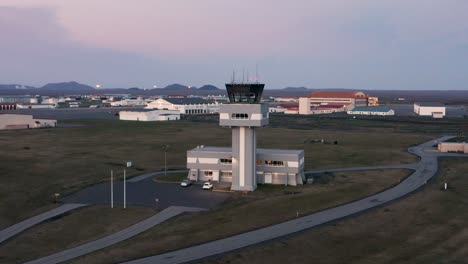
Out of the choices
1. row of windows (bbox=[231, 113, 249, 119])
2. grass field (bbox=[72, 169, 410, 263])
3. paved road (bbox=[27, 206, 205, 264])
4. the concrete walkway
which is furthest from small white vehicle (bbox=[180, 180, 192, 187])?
the concrete walkway

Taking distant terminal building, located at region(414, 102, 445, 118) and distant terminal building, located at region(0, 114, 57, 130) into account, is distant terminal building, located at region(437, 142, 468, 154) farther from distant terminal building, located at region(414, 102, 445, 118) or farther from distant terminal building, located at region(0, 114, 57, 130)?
distant terminal building, located at region(414, 102, 445, 118)

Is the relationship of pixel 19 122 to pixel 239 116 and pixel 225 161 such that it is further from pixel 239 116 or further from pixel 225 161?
pixel 239 116

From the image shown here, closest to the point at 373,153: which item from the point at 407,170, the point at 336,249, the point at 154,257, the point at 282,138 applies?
the point at 407,170

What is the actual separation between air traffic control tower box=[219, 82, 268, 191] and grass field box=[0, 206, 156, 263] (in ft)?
45.6

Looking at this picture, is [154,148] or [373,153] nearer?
[373,153]

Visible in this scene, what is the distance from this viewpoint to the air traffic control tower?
2386 inches

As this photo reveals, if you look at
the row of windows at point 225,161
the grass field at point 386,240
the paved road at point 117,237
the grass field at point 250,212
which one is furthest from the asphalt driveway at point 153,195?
the grass field at point 386,240

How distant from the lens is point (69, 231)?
146ft

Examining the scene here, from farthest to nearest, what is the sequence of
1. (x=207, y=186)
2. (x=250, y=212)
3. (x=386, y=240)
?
1. (x=207, y=186)
2. (x=250, y=212)
3. (x=386, y=240)

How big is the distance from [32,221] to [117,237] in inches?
403

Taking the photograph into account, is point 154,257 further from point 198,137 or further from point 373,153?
point 198,137

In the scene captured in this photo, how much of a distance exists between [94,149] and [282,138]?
42.0 meters

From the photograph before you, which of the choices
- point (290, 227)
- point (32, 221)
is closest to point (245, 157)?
point (290, 227)

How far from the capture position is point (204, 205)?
5388cm
